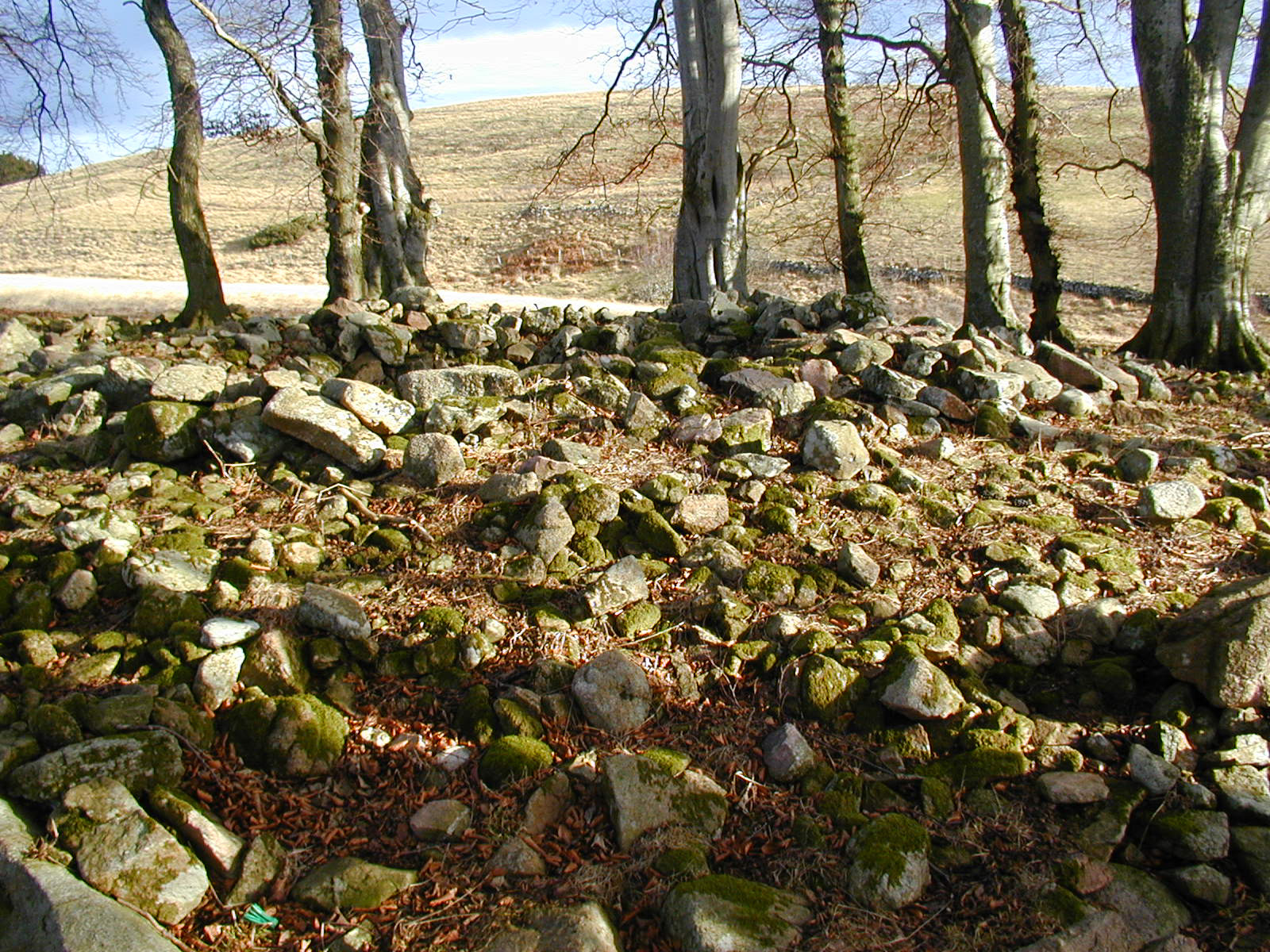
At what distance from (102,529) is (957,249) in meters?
26.6

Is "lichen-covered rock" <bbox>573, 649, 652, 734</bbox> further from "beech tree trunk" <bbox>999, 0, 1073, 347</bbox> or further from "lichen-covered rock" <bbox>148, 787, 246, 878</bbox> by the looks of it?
"beech tree trunk" <bbox>999, 0, 1073, 347</bbox>

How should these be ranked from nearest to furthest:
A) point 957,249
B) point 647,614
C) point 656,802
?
point 656,802 → point 647,614 → point 957,249

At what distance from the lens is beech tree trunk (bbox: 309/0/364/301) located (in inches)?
428

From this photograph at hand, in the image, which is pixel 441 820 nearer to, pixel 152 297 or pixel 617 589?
pixel 617 589

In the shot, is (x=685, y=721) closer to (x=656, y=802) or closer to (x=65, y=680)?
(x=656, y=802)

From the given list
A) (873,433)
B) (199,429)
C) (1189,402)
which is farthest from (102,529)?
(1189,402)

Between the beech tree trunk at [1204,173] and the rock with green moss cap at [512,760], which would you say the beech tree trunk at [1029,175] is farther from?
the rock with green moss cap at [512,760]

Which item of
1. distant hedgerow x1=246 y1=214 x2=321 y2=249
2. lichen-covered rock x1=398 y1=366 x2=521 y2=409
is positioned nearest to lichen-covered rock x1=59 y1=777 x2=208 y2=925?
lichen-covered rock x1=398 y1=366 x2=521 y2=409

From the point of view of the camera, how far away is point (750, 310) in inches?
288

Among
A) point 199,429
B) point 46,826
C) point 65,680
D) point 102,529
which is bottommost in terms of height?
point 46,826

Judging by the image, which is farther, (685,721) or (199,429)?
(199,429)

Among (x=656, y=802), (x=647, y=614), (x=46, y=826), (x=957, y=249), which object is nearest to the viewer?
(x=46, y=826)

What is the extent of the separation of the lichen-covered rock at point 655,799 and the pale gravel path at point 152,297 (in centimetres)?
1453

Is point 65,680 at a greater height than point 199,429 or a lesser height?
lesser
